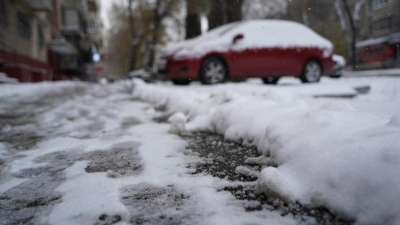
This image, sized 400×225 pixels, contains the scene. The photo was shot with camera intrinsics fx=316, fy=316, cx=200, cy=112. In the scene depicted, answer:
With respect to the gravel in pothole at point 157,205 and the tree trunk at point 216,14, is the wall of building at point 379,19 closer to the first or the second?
the tree trunk at point 216,14

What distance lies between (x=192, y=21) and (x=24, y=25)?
8.28 m

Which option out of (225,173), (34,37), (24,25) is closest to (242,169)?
(225,173)

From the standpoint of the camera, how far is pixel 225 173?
5.81ft

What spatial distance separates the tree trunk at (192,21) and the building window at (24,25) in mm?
7559

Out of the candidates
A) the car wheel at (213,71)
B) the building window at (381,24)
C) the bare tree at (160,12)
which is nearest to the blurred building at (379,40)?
the building window at (381,24)

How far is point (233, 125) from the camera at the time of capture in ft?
8.80

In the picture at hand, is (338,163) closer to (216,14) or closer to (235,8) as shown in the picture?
(235,8)

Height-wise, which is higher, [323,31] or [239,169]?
[323,31]

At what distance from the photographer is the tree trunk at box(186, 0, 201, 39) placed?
11.1m

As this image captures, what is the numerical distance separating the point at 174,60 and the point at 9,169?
5.38 meters

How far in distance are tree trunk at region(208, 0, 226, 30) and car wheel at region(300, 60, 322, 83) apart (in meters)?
3.94

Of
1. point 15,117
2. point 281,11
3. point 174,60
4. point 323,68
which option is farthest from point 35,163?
point 281,11

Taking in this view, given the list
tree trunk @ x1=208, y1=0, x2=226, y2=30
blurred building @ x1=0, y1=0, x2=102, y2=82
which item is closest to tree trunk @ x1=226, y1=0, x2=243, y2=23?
tree trunk @ x1=208, y1=0, x2=226, y2=30

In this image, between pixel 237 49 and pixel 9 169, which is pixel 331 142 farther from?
pixel 237 49
